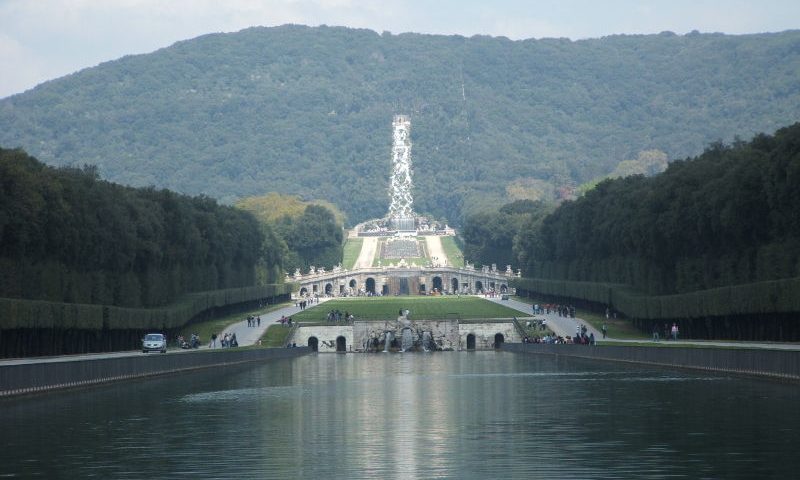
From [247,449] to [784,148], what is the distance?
133ft

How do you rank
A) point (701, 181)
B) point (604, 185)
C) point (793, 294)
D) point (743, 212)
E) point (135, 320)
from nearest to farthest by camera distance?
1. point (793, 294)
2. point (743, 212)
3. point (135, 320)
4. point (701, 181)
5. point (604, 185)

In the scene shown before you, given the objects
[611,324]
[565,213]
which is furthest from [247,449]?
[565,213]

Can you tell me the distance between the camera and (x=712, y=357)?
55.1m

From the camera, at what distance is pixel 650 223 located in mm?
88688

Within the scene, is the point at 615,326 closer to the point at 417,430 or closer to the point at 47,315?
the point at 47,315

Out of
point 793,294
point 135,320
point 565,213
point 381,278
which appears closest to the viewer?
point 793,294

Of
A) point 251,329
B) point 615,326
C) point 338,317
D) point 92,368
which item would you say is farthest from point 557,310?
point 92,368

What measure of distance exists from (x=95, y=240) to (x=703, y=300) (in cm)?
2912

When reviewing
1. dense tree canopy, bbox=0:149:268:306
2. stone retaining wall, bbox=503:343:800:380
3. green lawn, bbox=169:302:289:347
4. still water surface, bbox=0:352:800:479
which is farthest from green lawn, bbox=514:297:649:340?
still water surface, bbox=0:352:800:479

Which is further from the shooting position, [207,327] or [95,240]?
[207,327]

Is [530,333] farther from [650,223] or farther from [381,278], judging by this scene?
[381,278]

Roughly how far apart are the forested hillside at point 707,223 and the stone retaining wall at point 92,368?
23.5m

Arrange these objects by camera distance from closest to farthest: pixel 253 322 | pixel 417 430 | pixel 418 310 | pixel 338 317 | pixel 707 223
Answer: pixel 417 430
pixel 707 223
pixel 253 322
pixel 338 317
pixel 418 310

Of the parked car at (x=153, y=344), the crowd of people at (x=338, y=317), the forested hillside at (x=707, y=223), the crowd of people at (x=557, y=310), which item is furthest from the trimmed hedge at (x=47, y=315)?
the crowd of people at (x=557, y=310)
